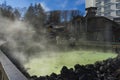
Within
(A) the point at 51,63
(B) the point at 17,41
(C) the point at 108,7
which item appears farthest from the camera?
(C) the point at 108,7

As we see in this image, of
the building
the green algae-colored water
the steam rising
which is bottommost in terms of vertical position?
the green algae-colored water

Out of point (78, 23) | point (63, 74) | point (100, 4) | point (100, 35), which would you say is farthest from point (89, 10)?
point (63, 74)

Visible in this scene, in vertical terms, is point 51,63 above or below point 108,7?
below

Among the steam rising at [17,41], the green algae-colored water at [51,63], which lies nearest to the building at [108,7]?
the steam rising at [17,41]

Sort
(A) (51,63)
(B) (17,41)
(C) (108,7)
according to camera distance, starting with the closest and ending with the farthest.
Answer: (A) (51,63) → (B) (17,41) → (C) (108,7)

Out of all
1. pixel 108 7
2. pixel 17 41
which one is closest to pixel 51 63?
pixel 17 41

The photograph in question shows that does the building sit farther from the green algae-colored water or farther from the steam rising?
the green algae-colored water

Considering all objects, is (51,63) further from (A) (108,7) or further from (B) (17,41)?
(A) (108,7)

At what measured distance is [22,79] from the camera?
7.22ft

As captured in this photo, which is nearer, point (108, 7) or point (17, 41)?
point (17, 41)

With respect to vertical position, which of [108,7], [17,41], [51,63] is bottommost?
[51,63]

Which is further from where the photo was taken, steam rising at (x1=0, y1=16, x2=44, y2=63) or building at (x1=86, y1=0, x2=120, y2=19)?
building at (x1=86, y1=0, x2=120, y2=19)

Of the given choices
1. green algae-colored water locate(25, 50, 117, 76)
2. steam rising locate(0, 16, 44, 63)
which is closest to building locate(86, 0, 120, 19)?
steam rising locate(0, 16, 44, 63)

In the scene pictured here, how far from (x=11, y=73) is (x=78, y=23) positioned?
3277 cm
